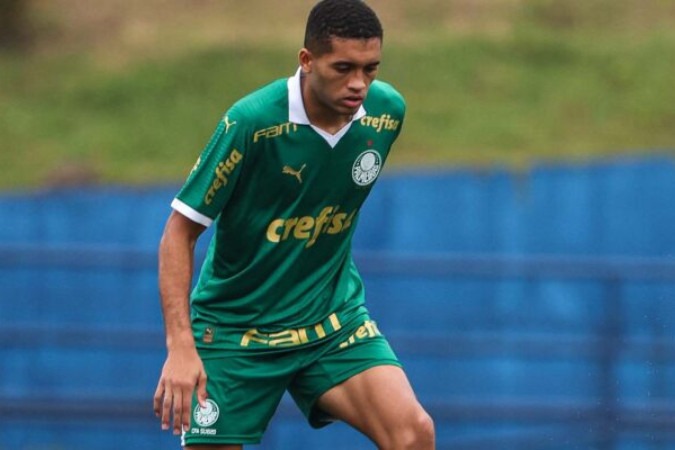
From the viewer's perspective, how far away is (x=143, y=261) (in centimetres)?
1001

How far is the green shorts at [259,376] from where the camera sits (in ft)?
18.2

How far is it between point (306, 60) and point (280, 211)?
55 centimetres

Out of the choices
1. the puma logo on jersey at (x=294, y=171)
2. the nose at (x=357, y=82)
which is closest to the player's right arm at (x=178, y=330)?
the puma logo on jersey at (x=294, y=171)

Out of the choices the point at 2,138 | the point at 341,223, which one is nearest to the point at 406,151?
the point at 2,138

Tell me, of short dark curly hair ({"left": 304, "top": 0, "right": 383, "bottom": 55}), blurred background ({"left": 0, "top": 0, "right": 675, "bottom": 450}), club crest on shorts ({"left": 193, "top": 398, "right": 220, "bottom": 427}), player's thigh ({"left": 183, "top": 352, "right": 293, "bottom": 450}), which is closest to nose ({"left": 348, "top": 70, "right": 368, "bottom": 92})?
short dark curly hair ({"left": 304, "top": 0, "right": 383, "bottom": 55})

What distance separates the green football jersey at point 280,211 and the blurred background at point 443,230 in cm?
413

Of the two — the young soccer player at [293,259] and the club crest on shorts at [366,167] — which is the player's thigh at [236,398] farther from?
the club crest on shorts at [366,167]

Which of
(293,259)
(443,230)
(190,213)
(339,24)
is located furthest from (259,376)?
(443,230)

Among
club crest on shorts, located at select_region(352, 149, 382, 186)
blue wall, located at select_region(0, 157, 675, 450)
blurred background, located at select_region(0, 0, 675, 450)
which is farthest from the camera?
blurred background, located at select_region(0, 0, 675, 450)

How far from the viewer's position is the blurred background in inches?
383

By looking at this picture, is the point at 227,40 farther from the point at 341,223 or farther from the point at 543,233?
the point at 341,223

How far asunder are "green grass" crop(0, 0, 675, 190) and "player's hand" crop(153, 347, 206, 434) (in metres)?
8.43

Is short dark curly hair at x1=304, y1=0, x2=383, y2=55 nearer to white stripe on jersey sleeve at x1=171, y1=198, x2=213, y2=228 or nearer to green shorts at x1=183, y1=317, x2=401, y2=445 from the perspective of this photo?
white stripe on jersey sleeve at x1=171, y1=198, x2=213, y2=228

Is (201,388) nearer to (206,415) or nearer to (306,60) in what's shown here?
(206,415)
